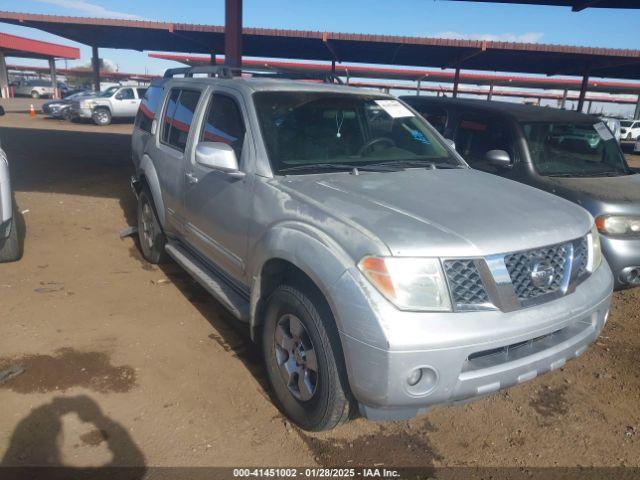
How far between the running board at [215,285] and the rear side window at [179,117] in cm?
90

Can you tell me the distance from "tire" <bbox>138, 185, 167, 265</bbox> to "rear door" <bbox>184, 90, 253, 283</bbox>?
1.00 metres

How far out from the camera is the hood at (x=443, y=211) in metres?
2.20

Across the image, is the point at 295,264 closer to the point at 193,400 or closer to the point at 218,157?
the point at 218,157

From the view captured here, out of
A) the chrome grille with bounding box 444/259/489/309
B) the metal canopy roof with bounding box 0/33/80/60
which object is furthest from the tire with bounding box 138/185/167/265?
the metal canopy roof with bounding box 0/33/80/60

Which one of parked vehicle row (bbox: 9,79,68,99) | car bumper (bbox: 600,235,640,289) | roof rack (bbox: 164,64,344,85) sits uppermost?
roof rack (bbox: 164,64,344,85)

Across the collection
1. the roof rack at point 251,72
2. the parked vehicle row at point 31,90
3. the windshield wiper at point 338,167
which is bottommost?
the parked vehicle row at point 31,90

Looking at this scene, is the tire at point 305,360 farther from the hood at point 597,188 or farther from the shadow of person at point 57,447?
the hood at point 597,188

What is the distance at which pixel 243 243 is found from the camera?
3.05 meters

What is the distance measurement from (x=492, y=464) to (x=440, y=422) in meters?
0.39

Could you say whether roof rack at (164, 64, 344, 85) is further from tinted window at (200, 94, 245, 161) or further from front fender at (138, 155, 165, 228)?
front fender at (138, 155, 165, 228)

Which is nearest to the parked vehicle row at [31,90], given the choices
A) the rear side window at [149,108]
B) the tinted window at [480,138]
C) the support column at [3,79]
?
the support column at [3,79]

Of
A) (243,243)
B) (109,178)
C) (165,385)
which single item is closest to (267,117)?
(243,243)

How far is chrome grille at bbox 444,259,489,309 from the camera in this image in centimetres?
214

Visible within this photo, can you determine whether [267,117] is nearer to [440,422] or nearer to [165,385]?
[165,385]
